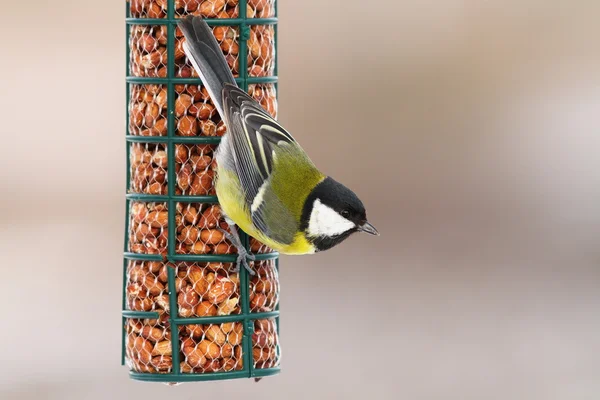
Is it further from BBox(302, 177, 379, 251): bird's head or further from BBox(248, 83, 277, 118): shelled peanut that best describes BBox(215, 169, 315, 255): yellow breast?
BBox(248, 83, 277, 118): shelled peanut

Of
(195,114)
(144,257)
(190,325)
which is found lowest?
(190,325)

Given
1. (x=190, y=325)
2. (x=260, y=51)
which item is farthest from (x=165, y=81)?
(x=190, y=325)

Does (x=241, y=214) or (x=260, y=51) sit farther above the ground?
(x=260, y=51)

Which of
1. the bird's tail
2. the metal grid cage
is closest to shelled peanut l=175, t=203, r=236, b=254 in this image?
the metal grid cage

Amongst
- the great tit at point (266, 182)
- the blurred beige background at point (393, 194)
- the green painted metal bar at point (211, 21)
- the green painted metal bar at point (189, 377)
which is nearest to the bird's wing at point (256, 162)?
the great tit at point (266, 182)

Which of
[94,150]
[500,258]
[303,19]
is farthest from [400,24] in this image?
[94,150]

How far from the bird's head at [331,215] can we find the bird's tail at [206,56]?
15.3 inches

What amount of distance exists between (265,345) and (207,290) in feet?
0.91

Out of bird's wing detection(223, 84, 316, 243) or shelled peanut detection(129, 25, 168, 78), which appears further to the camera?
shelled peanut detection(129, 25, 168, 78)

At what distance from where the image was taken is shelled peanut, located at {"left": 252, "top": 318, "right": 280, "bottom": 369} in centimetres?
313

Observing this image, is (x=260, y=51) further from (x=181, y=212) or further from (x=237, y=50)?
(x=181, y=212)

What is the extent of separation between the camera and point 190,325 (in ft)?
10.0

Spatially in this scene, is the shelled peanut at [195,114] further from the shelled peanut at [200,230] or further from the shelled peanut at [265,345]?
the shelled peanut at [265,345]

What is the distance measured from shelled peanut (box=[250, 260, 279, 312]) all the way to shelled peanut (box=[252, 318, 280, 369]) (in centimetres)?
6
